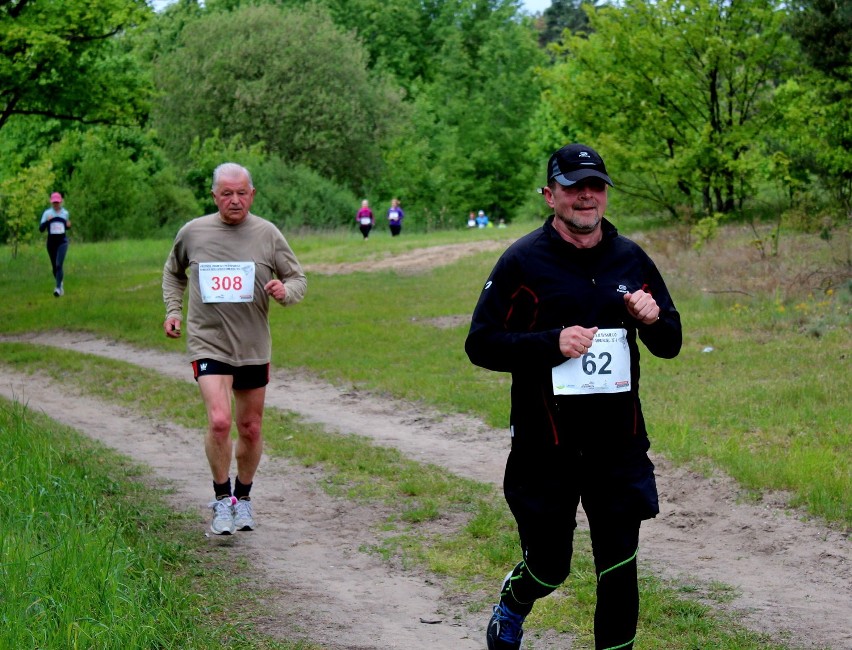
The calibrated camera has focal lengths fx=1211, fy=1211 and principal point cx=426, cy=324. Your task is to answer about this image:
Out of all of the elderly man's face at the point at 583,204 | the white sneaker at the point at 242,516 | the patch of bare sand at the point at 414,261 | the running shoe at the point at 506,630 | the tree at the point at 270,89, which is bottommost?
the white sneaker at the point at 242,516

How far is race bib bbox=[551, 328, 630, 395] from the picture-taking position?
4.83 meters

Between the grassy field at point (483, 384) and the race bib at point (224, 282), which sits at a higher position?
the race bib at point (224, 282)

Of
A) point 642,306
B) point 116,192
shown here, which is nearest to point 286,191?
point 116,192

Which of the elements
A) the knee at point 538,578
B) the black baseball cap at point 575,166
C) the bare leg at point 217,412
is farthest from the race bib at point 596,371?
the bare leg at point 217,412

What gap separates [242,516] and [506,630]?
128 inches

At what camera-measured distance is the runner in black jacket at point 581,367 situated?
4848 mm

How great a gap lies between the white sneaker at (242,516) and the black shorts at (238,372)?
83cm

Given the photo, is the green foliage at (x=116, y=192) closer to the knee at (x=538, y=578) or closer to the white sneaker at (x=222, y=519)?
the white sneaker at (x=222, y=519)

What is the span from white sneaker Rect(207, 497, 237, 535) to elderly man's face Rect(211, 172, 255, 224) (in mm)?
1885

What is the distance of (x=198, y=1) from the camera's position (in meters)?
75.8

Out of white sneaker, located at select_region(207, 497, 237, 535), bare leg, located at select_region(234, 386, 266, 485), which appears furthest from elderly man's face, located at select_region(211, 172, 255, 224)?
white sneaker, located at select_region(207, 497, 237, 535)

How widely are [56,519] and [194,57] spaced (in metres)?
51.8

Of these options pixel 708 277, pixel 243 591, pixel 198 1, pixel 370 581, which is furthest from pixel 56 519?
pixel 198 1

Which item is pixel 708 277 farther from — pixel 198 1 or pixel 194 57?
pixel 198 1
